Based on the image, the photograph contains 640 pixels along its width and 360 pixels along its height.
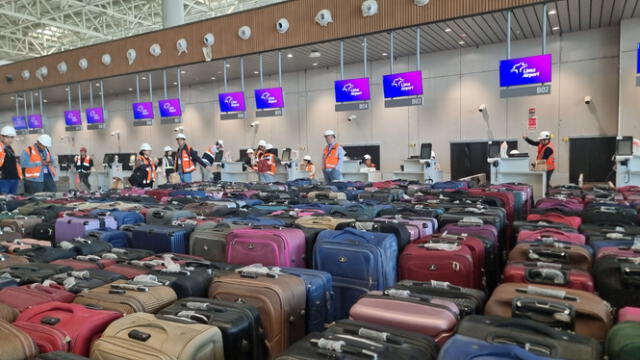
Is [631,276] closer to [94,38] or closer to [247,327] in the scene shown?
[247,327]

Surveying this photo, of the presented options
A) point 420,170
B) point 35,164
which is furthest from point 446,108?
point 35,164

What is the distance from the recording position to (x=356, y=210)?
3662mm

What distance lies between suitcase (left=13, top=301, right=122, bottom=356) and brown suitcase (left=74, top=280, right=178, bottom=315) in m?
0.11

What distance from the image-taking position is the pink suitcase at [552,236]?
7.79 ft

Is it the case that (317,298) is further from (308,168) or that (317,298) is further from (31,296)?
(308,168)

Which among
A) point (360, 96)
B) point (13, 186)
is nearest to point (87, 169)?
point (13, 186)

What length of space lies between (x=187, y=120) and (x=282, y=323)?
679 inches

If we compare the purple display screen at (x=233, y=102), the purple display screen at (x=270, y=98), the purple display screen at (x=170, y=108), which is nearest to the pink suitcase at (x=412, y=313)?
the purple display screen at (x=270, y=98)

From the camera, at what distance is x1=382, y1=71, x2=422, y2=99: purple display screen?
889 centimetres

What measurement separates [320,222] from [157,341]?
5.82 feet

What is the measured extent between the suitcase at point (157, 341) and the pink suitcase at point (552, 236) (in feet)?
6.07

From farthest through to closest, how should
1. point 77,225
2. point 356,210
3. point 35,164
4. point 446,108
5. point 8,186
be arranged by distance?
1. point 446,108
2. point 35,164
3. point 8,186
4. point 356,210
5. point 77,225

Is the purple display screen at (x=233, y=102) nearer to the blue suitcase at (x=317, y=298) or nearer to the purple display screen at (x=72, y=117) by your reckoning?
the purple display screen at (x=72, y=117)

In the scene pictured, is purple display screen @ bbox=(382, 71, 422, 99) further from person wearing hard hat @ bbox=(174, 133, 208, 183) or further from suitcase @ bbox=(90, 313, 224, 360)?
suitcase @ bbox=(90, 313, 224, 360)
